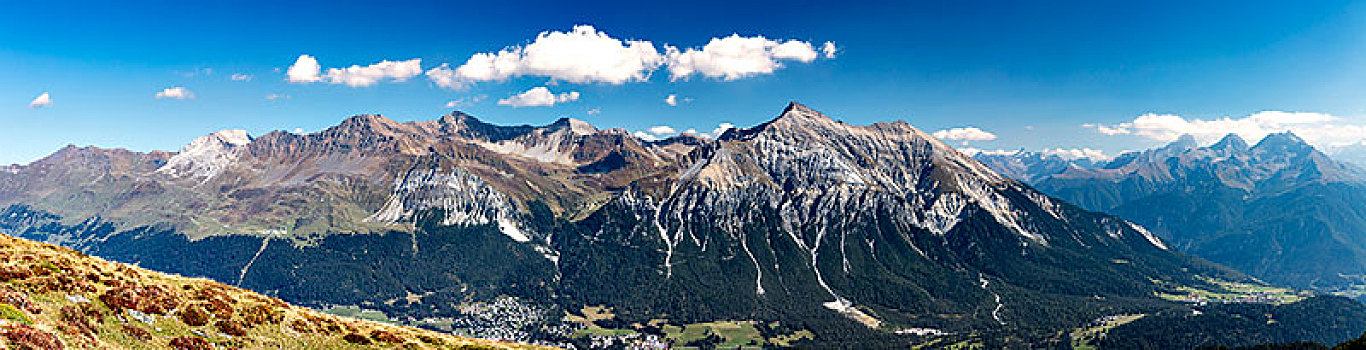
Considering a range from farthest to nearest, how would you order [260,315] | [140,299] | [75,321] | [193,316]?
[260,315]
[193,316]
[140,299]
[75,321]

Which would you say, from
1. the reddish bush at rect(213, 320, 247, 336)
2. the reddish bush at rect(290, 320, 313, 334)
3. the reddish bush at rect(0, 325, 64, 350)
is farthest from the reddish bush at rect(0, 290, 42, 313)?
the reddish bush at rect(290, 320, 313, 334)

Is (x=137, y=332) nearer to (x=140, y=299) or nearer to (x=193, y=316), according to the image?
(x=193, y=316)

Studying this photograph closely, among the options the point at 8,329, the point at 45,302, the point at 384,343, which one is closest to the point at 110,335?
the point at 45,302

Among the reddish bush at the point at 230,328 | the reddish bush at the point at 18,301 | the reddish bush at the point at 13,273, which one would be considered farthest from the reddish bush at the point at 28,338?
the reddish bush at the point at 230,328

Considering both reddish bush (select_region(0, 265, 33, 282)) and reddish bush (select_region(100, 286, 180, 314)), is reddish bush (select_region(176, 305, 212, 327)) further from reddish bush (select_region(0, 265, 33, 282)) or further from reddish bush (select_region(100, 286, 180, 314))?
reddish bush (select_region(0, 265, 33, 282))

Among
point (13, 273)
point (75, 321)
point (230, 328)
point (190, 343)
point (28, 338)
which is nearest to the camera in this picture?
point (28, 338)

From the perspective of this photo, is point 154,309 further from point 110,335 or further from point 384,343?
point 384,343

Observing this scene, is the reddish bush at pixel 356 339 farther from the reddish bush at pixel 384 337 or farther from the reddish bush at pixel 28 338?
the reddish bush at pixel 28 338

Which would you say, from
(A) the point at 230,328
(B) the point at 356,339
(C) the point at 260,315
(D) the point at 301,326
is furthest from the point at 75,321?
(B) the point at 356,339
